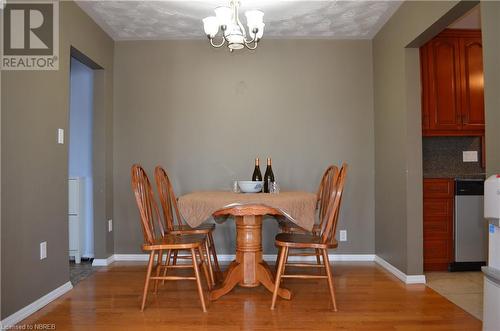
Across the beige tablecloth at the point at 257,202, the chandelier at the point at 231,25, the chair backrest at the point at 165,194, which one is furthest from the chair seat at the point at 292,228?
the chandelier at the point at 231,25

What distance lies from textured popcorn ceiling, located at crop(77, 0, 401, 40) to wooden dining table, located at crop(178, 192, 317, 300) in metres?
1.67

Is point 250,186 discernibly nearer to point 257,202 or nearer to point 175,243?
point 257,202

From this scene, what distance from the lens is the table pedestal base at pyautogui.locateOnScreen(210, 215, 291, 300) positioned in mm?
2611

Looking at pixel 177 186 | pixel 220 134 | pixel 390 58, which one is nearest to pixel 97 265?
pixel 177 186

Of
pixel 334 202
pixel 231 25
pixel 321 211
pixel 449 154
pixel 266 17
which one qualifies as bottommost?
pixel 321 211

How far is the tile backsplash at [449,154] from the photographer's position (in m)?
3.74

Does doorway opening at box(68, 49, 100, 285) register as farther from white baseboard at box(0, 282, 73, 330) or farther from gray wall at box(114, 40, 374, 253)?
white baseboard at box(0, 282, 73, 330)

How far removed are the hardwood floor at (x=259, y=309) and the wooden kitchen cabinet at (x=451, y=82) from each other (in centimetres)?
158

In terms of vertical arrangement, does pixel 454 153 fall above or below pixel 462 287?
above

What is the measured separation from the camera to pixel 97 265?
3531mm

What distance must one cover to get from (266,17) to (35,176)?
2268mm

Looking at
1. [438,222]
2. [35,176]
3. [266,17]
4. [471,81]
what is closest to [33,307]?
[35,176]

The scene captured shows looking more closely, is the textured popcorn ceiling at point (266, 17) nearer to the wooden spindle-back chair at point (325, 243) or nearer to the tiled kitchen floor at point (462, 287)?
the wooden spindle-back chair at point (325, 243)

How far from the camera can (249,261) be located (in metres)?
2.64
